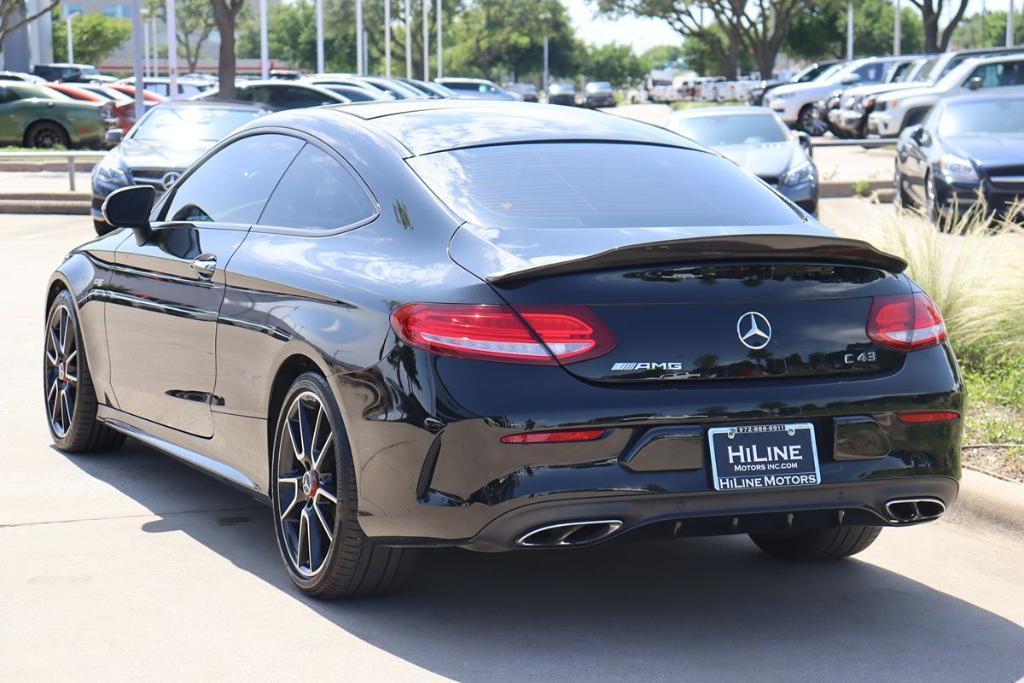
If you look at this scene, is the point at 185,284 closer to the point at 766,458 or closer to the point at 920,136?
the point at 766,458

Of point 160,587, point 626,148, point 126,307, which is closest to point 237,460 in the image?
point 160,587

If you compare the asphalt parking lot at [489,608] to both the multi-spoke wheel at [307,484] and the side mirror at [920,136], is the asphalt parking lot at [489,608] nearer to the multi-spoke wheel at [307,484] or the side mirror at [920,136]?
the multi-spoke wheel at [307,484]

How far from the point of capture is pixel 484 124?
5.50 metres

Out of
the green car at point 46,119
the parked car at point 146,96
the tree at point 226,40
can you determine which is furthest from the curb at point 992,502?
the parked car at point 146,96

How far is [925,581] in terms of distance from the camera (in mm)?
5352

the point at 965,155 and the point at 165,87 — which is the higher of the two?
the point at 965,155

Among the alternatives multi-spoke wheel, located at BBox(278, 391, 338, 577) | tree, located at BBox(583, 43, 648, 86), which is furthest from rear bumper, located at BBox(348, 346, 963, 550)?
tree, located at BBox(583, 43, 648, 86)

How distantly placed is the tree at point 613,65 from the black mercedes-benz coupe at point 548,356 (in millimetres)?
144591

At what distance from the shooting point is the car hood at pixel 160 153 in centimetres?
1698

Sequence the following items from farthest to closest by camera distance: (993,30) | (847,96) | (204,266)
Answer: (993,30), (847,96), (204,266)

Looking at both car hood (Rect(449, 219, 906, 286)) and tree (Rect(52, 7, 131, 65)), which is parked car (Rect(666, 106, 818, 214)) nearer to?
car hood (Rect(449, 219, 906, 286))

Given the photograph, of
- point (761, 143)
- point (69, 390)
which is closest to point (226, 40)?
point (761, 143)

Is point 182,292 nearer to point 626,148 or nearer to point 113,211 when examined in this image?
point 113,211

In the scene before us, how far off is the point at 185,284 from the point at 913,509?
2640mm
